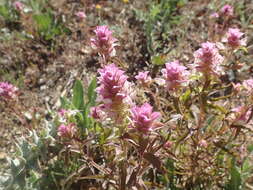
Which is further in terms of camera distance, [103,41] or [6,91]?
[6,91]

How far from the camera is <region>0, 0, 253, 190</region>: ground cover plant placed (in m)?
1.59

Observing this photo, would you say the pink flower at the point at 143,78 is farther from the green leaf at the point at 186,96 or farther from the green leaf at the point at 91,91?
the green leaf at the point at 91,91

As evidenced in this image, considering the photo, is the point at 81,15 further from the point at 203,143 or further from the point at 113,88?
the point at 113,88

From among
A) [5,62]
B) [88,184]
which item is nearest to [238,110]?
[88,184]

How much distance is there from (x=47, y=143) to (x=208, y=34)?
185 cm

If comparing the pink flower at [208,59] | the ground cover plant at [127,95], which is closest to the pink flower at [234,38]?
the ground cover plant at [127,95]

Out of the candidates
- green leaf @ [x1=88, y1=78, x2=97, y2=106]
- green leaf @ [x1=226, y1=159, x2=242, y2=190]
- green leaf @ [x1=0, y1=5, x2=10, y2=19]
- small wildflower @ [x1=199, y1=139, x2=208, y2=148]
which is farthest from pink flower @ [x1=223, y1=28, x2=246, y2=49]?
green leaf @ [x1=0, y1=5, x2=10, y2=19]

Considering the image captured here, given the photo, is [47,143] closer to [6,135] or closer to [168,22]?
[6,135]

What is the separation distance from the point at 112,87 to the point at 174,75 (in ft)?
1.13

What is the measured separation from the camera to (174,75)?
1.56 m

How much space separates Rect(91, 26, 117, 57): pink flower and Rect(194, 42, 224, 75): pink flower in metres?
0.45

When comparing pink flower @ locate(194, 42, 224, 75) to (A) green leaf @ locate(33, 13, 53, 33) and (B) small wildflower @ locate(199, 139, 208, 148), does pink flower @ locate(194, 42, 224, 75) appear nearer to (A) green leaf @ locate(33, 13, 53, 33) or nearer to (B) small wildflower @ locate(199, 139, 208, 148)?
(B) small wildflower @ locate(199, 139, 208, 148)

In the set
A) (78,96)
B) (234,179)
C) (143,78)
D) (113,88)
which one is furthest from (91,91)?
(234,179)

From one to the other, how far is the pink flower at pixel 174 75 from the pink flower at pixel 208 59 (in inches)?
3.3
